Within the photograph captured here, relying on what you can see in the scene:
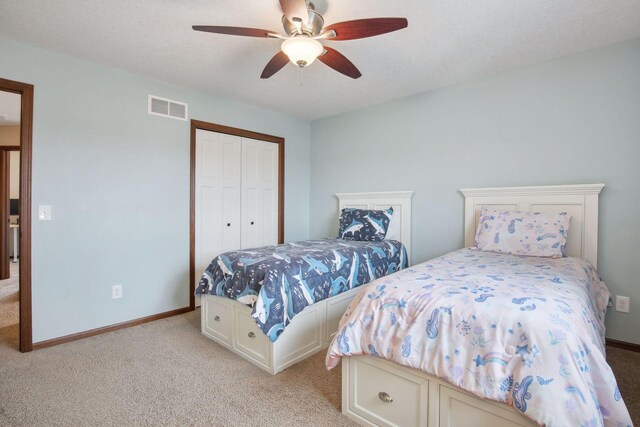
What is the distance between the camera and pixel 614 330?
2428 millimetres

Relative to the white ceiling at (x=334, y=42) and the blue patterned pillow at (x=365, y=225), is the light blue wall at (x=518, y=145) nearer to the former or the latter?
the white ceiling at (x=334, y=42)

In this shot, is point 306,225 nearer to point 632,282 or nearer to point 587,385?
point 632,282

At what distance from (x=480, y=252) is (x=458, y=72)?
1640 mm

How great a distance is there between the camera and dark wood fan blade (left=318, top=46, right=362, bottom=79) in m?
2.04

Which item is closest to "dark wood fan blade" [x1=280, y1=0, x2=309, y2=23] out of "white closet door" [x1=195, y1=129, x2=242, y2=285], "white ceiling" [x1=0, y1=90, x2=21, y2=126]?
"white closet door" [x1=195, y1=129, x2=242, y2=285]

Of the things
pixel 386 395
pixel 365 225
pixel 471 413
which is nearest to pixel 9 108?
pixel 365 225

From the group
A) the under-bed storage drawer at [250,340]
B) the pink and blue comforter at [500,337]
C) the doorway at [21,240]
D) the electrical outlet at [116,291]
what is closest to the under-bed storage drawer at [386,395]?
the pink and blue comforter at [500,337]

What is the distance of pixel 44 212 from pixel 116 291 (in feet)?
2.81

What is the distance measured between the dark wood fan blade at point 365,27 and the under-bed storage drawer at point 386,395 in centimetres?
172

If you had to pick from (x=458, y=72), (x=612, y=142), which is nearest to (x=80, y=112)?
(x=458, y=72)

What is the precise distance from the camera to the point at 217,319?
255 centimetres

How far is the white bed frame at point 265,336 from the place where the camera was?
213cm

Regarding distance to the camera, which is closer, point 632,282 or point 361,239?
point 632,282

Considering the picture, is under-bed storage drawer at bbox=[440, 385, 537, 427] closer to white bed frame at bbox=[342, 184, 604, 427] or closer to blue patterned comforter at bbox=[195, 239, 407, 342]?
white bed frame at bbox=[342, 184, 604, 427]
